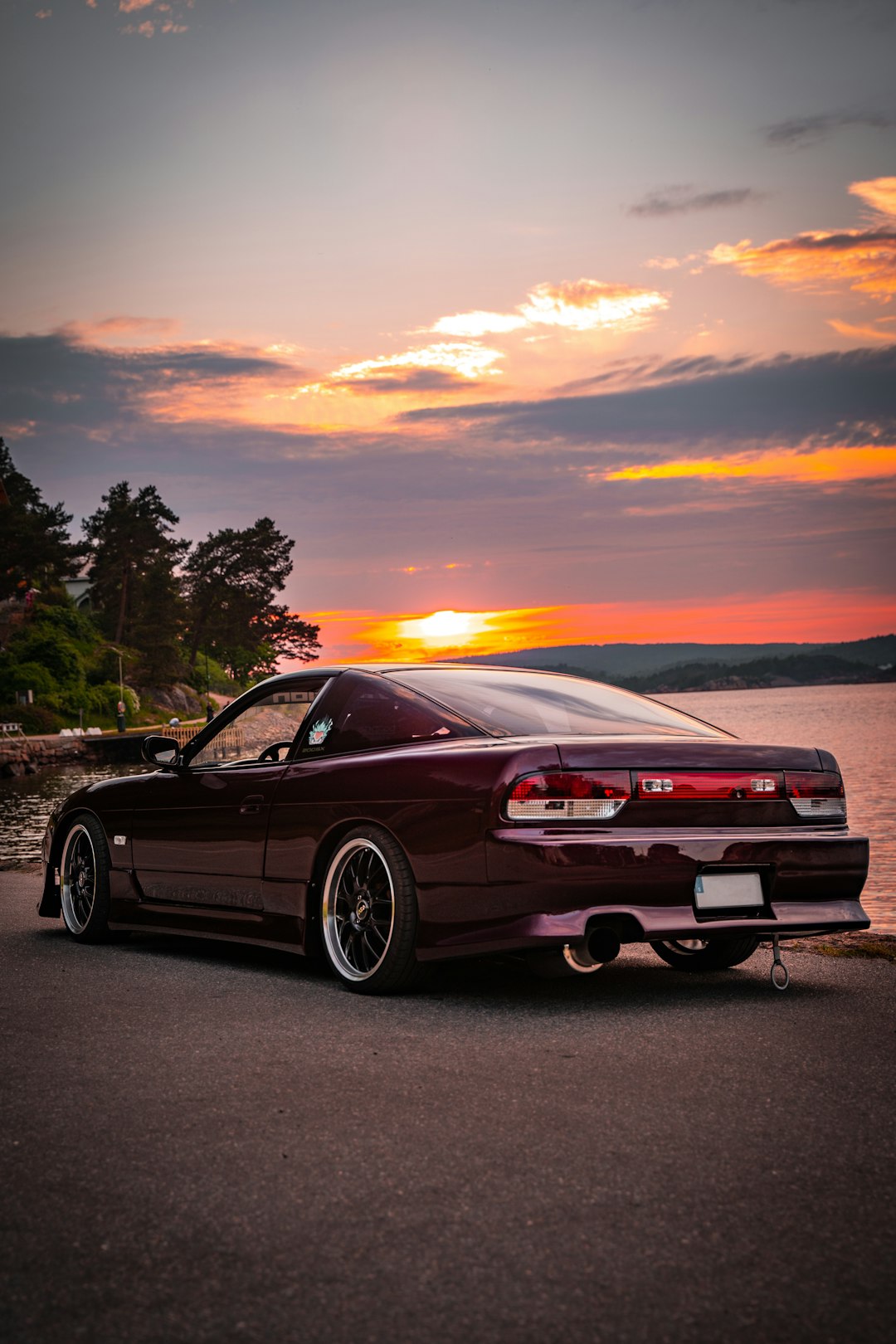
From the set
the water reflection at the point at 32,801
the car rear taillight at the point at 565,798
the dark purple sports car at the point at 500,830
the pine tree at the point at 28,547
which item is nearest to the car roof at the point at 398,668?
the dark purple sports car at the point at 500,830

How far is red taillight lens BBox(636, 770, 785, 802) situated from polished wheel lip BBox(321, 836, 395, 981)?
1147mm

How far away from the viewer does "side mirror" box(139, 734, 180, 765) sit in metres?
7.50

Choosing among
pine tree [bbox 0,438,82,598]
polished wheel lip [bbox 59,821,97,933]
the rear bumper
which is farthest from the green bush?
the rear bumper

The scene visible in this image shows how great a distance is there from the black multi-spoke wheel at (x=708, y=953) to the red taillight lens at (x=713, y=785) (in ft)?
3.46

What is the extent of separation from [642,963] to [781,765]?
1.67 metres

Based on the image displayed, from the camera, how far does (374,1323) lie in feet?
8.29

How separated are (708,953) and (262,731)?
2509mm

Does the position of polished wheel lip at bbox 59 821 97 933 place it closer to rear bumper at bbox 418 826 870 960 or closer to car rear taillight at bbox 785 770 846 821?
rear bumper at bbox 418 826 870 960

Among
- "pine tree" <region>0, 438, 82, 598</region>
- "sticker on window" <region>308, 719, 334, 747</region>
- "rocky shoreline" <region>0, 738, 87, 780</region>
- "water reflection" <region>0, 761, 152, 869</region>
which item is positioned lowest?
"water reflection" <region>0, 761, 152, 869</region>

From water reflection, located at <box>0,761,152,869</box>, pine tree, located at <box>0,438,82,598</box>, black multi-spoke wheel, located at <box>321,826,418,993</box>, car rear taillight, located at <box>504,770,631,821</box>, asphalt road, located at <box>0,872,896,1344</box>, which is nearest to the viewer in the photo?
asphalt road, located at <box>0,872,896,1344</box>

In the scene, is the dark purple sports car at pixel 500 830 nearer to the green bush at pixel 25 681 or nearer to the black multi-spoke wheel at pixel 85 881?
the black multi-spoke wheel at pixel 85 881

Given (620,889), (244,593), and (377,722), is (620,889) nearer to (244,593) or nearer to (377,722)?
(377,722)

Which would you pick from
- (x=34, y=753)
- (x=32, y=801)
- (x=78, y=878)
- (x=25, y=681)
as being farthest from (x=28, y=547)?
(x=78, y=878)

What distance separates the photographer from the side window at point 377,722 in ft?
19.4
